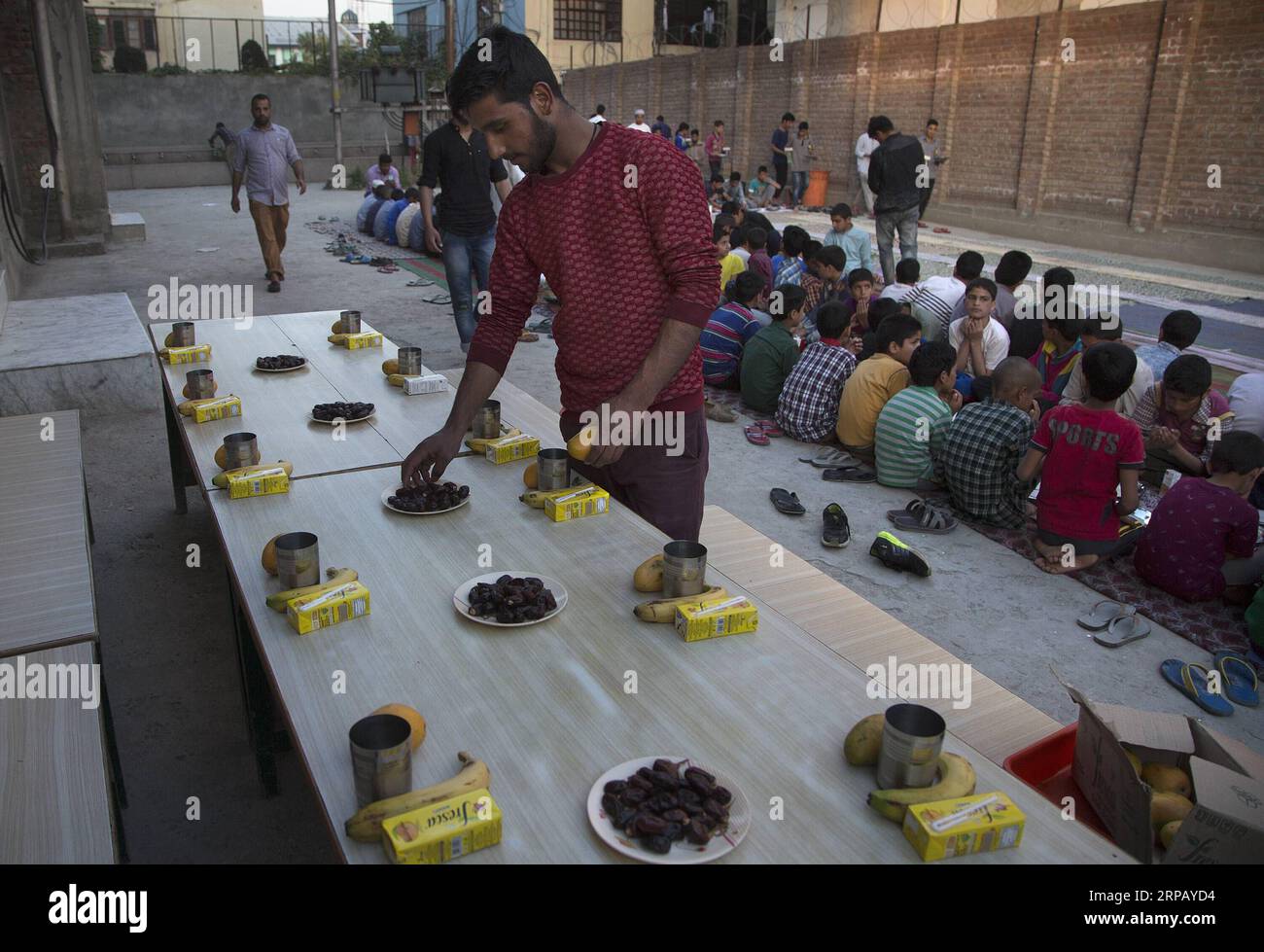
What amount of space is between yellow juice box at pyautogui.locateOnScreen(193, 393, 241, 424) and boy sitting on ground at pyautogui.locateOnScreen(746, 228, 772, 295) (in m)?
4.88

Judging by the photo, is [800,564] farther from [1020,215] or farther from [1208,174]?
[1020,215]

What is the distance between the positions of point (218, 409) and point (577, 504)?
1596mm

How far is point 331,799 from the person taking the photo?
1.54 meters

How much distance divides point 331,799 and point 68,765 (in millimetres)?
754

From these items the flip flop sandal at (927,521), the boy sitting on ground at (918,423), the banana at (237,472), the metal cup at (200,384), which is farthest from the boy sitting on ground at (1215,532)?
the metal cup at (200,384)

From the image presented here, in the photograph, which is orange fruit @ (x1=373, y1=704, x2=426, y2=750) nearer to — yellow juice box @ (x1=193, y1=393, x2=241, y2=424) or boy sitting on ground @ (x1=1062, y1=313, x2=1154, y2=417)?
yellow juice box @ (x1=193, y1=393, x2=241, y2=424)

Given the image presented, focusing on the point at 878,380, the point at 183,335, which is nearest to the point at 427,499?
the point at 183,335

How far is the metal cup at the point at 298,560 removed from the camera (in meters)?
2.13

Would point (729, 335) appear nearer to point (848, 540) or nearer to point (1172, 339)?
point (848, 540)

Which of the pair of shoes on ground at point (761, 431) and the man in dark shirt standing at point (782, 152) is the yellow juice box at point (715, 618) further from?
the man in dark shirt standing at point (782, 152)

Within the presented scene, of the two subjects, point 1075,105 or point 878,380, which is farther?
point 1075,105

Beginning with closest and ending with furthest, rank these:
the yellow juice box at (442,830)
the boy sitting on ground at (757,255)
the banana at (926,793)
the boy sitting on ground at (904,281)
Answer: the yellow juice box at (442,830) → the banana at (926,793) → the boy sitting on ground at (904,281) → the boy sitting on ground at (757,255)

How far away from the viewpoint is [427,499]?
8.75 ft

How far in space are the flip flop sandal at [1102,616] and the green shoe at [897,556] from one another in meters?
0.64
